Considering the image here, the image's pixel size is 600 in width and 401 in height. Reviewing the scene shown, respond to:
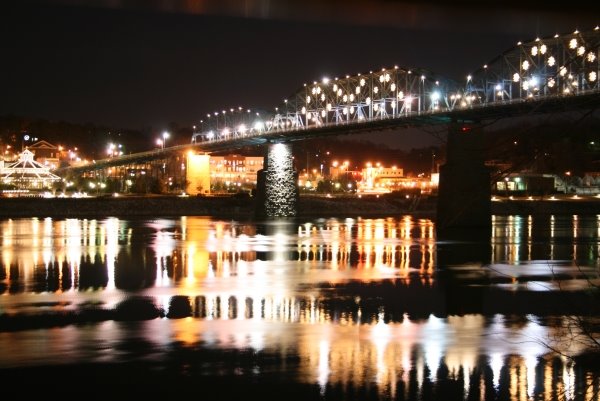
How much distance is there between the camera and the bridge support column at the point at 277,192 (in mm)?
81875

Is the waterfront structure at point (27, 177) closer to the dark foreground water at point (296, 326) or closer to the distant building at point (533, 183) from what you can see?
the distant building at point (533, 183)

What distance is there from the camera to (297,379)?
12.7 meters

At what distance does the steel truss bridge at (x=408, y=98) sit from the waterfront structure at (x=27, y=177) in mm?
20675

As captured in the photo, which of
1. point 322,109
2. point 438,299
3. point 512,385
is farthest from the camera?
point 322,109

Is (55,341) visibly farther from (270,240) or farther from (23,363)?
(270,240)

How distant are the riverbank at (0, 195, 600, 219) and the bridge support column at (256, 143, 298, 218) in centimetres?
238

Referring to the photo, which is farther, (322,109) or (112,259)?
(322,109)

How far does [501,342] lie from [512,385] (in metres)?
3.18

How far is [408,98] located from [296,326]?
61.8 m

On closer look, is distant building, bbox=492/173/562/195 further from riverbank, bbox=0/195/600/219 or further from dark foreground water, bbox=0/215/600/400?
dark foreground water, bbox=0/215/600/400

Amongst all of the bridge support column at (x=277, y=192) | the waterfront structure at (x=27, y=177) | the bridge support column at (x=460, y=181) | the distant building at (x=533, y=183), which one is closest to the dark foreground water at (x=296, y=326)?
the bridge support column at (x=460, y=181)

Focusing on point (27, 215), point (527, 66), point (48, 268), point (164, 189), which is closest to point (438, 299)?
point (48, 268)

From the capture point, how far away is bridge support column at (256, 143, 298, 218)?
81.9 m

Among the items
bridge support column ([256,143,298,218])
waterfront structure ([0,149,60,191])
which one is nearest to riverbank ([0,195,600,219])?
bridge support column ([256,143,298,218])
